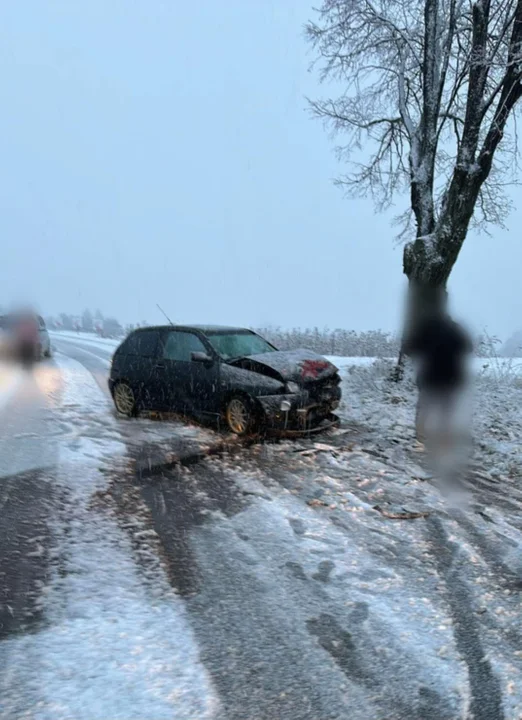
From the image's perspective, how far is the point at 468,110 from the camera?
9781 millimetres

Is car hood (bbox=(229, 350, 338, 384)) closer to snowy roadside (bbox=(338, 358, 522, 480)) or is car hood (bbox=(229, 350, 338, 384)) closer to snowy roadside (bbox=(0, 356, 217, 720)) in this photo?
snowy roadside (bbox=(338, 358, 522, 480))

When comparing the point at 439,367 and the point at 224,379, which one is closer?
the point at 439,367

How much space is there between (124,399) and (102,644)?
6.24 metres

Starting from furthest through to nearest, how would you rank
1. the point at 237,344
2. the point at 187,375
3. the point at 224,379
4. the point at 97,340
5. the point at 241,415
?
the point at 97,340, the point at 237,344, the point at 187,375, the point at 224,379, the point at 241,415

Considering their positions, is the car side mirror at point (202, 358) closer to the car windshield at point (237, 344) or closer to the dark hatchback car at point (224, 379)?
the dark hatchback car at point (224, 379)

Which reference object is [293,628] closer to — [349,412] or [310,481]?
[310,481]

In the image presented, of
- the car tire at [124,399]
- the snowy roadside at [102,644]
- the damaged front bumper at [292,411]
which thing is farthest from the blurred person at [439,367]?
the car tire at [124,399]

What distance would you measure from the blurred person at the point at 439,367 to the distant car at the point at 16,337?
13470 millimetres

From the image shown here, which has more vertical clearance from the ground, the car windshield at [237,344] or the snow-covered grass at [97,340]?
the car windshield at [237,344]

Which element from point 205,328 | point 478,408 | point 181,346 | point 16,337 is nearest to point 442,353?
point 478,408

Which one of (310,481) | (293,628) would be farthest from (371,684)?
(310,481)

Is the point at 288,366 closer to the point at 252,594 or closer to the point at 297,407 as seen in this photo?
the point at 297,407

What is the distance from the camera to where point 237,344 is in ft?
25.6

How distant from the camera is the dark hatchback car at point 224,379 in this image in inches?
267
